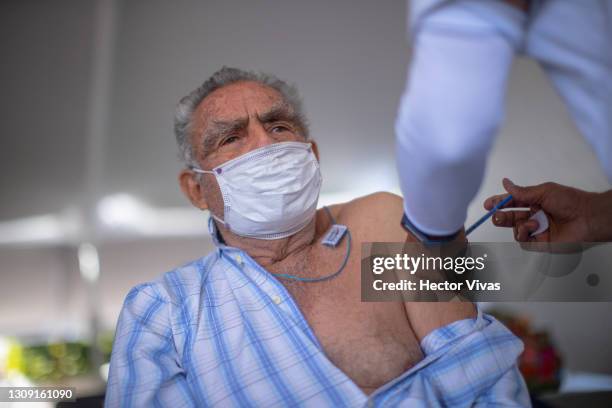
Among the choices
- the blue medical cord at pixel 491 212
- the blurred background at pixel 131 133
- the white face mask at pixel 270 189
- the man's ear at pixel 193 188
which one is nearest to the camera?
the blue medical cord at pixel 491 212

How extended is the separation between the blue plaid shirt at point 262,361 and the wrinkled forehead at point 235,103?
47 centimetres

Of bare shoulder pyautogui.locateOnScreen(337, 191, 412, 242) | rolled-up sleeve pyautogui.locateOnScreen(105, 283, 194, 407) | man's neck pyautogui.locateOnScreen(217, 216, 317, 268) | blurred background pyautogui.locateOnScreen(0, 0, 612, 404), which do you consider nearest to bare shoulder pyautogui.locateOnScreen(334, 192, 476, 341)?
bare shoulder pyautogui.locateOnScreen(337, 191, 412, 242)

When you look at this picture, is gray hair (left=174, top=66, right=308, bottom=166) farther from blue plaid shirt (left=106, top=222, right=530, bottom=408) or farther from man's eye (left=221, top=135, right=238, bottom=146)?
blue plaid shirt (left=106, top=222, right=530, bottom=408)

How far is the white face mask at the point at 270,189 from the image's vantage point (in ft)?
4.31

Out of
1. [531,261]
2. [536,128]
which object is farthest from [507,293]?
[536,128]

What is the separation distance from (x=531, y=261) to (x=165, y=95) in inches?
82.0

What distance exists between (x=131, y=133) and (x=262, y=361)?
204 cm

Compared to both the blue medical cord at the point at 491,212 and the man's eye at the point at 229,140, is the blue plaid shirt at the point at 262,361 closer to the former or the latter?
the blue medical cord at the point at 491,212

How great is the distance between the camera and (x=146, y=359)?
1.11 metres

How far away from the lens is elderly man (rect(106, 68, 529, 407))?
1.11 m

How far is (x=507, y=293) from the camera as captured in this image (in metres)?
1.31

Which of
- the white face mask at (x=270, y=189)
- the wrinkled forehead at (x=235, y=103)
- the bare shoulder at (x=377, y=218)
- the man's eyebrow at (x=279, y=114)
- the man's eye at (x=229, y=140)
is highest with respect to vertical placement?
the wrinkled forehead at (x=235, y=103)

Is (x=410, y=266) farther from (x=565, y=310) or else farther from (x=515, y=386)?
(x=565, y=310)

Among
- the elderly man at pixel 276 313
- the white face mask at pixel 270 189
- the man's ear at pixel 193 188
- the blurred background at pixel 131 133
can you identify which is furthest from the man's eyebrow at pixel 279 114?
the blurred background at pixel 131 133
